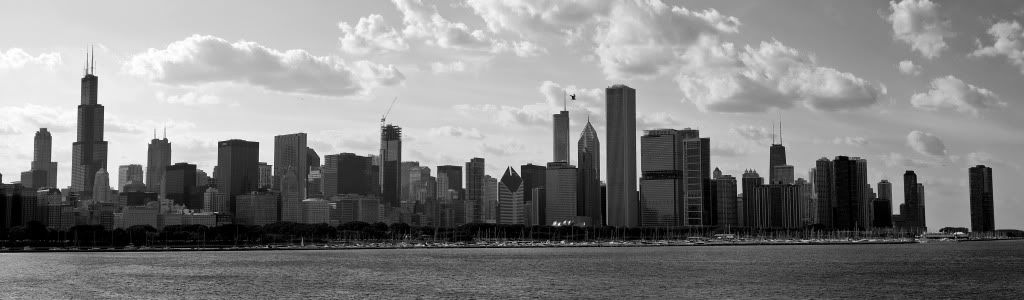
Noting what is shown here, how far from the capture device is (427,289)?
358ft

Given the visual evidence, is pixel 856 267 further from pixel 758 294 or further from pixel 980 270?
pixel 758 294

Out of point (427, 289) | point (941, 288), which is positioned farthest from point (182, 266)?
point (941, 288)

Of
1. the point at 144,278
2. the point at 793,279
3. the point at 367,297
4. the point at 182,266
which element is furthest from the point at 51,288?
the point at 793,279

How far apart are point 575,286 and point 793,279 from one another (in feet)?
82.5

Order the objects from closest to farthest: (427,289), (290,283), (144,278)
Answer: (427,289)
(290,283)
(144,278)

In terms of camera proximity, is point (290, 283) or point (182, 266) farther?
point (182, 266)

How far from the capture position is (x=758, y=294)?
334 feet

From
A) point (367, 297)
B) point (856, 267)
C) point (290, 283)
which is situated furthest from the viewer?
point (856, 267)

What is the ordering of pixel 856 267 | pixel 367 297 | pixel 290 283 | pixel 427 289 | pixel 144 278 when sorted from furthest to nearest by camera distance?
pixel 856 267, pixel 144 278, pixel 290 283, pixel 427 289, pixel 367 297

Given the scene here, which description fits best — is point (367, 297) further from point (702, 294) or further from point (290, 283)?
point (702, 294)

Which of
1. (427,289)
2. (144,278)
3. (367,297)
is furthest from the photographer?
(144,278)

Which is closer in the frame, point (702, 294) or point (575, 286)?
point (702, 294)

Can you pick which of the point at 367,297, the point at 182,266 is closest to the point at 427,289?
the point at 367,297

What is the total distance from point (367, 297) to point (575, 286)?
71.4 ft
